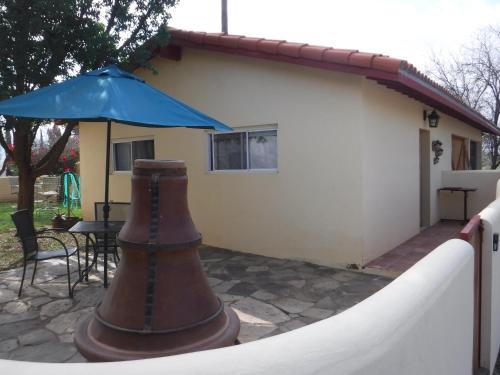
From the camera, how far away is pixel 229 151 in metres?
7.29

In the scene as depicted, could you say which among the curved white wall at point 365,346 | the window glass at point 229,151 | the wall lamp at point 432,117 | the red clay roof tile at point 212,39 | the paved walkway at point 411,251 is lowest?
the paved walkway at point 411,251

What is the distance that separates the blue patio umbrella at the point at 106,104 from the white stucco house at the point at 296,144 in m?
2.25

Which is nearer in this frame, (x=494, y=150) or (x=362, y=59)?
(x=362, y=59)

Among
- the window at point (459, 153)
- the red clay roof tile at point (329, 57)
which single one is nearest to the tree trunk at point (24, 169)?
the red clay roof tile at point (329, 57)

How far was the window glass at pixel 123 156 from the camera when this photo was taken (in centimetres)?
893

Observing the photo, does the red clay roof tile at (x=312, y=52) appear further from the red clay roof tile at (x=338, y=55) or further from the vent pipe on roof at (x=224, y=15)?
the vent pipe on roof at (x=224, y=15)

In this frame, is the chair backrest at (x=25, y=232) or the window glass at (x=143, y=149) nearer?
the chair backrest at (x=25, y=232)

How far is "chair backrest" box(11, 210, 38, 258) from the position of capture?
4676mm

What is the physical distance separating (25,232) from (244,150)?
363 centimetres

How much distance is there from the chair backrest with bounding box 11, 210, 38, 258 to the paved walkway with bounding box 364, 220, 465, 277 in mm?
4533

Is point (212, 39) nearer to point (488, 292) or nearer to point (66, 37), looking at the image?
point (66, 37)

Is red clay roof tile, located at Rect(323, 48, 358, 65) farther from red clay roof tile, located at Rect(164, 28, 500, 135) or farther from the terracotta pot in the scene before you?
the terracotta pot

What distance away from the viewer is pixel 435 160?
9.71 m

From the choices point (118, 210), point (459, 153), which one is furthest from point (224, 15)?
point (459, 153)
